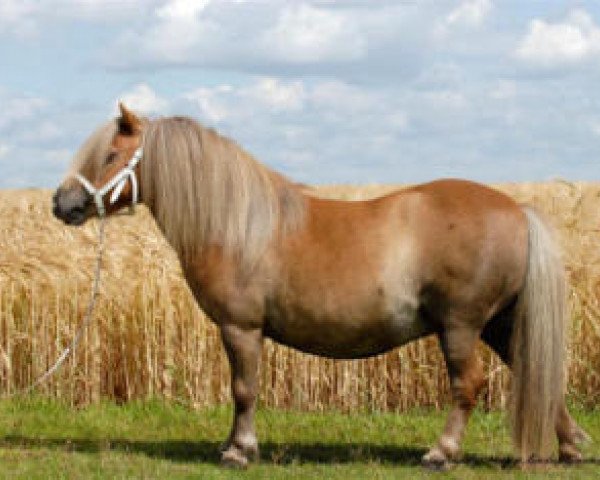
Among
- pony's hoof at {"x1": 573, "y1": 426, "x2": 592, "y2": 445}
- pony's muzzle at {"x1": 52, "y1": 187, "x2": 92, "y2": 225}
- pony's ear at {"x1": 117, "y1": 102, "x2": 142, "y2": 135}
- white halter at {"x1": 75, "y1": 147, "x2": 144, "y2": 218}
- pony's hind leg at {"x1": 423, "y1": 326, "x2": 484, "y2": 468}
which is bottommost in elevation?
pony's hoof at {"x1": 573, "y1": 426, "x2": 592, "y2": 445}

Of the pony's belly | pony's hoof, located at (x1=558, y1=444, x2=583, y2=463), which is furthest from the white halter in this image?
pony's hoof, located at (x1=558, y1=444, x2=583, y2=463)

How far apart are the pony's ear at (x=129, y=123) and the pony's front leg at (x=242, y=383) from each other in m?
1.41

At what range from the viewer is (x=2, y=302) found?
10.1 meters

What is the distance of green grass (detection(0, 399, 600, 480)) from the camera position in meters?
7.02

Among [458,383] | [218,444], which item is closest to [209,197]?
[458,383]

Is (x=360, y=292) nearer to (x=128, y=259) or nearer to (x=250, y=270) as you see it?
(x=250, y=270)

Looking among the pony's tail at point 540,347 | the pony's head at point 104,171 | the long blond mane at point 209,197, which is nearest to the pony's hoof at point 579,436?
the pony's tail at point 540,347

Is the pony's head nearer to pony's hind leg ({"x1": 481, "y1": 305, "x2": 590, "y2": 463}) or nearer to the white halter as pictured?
the white halter

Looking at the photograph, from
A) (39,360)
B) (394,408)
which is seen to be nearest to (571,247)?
(394,408)

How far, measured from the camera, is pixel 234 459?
7109 mm

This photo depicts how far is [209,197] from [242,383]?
1220 mm

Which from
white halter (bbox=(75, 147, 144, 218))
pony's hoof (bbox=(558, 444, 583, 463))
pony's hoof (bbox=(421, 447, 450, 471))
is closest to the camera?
pony's hoof (bbox=(421, 447, 450, 471))

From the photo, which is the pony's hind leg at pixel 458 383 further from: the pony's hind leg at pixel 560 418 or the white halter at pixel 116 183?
the white halter at pixel 116 183

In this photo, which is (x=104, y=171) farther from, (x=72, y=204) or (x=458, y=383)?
(x=458, y=383)
